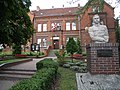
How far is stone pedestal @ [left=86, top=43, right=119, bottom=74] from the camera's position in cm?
664

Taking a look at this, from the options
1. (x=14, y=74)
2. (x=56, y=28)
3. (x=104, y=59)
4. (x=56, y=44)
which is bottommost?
(x=14, y=74)

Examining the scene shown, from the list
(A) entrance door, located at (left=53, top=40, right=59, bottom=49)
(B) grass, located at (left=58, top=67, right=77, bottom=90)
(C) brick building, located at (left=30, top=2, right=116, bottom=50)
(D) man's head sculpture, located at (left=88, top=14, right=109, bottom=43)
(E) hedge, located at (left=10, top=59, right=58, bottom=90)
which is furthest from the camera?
(A) entrance door, located at (left=53, top=40, right=59, bottom=49)

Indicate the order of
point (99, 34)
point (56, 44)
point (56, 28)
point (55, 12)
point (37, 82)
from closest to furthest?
point (37, 82) < point (99, 34) < point (56, 28) < point (56, 44) < point (55, 12)

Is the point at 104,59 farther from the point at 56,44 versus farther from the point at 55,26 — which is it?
the point at 55,26

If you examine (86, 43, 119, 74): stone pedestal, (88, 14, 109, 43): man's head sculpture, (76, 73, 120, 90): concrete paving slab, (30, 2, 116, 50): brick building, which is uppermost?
(30, 2, 116, 50): brick building

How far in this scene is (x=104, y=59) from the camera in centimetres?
669

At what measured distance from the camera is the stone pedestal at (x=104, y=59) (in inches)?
261

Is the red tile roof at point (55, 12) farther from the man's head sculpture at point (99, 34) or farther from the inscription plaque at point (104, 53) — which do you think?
the inscription plaque at point (104, 53)

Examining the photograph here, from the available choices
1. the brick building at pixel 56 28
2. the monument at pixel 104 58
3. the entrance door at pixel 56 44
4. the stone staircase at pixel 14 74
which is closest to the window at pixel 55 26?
the brick building at pixel 56 28

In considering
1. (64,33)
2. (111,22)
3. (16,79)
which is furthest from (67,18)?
(16,79)

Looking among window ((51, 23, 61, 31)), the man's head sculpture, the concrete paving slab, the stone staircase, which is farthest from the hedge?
window ((51, 23, 61, 31))

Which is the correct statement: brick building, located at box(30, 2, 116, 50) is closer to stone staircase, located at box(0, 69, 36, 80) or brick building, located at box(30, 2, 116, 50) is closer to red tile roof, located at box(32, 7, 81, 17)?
red tile roof, located at box(32, 7, 81, 17)

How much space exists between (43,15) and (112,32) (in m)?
16.6

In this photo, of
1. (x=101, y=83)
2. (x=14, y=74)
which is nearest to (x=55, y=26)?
(x=14, y=74)
